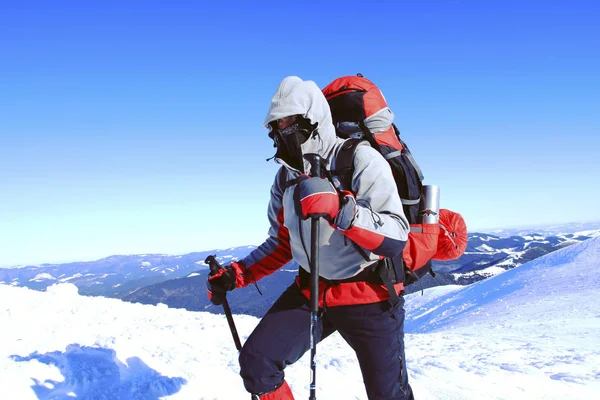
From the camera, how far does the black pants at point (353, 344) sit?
3.02 m

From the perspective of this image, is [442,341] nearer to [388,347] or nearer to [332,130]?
[388,347]

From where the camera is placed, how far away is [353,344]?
3.20 meters

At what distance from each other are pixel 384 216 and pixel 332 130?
909mm

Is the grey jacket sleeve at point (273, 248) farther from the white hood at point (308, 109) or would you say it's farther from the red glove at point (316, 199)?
the red glove at point (316, 199)

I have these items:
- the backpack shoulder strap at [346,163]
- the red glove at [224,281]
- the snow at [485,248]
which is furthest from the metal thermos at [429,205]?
the snow at [485,248]

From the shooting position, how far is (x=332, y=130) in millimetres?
3314

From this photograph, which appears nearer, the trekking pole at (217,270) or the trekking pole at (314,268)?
the trekking pole at (314,268)

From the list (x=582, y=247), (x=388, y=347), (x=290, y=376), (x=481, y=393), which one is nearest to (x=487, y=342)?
(x=481, y=393)

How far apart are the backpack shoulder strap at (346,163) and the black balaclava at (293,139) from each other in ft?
1.11

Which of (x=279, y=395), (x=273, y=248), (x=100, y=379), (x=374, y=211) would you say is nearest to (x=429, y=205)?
(x=374, y=211)

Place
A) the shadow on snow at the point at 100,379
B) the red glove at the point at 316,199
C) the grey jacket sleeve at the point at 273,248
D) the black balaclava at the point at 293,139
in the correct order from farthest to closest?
the shadow on snow at the point at 100,379
the grey jacket sleeve at the point at 273,248
the black balaclava at the point at 293,139
the red glove at the point at 316,199

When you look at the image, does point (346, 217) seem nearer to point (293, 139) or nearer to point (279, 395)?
point (293, 139)

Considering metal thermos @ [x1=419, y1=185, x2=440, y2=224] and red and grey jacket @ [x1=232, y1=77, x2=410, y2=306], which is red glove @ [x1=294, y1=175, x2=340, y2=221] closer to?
red and grey jacket @ [x1=232, y1=77, x2=410, y2=306]

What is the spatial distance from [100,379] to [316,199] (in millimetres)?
3758
